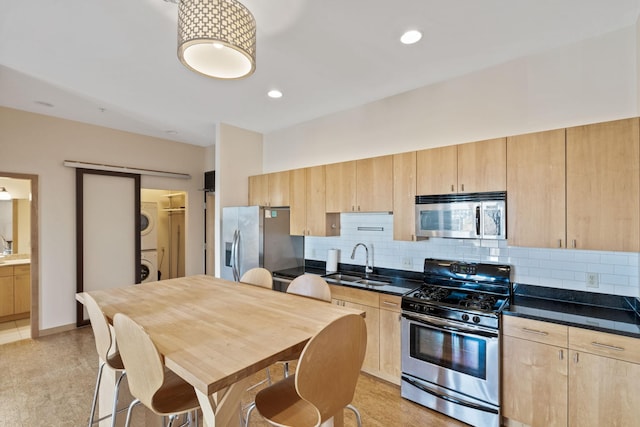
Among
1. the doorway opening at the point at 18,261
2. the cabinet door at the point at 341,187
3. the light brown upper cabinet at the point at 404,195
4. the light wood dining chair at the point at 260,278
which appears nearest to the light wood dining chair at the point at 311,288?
the light wood dining chair at the point at 260,278

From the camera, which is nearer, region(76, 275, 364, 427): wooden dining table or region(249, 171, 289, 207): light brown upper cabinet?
region(76, 275, 364, 427): wooden dining table

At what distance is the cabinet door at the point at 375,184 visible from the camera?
2.94 meters

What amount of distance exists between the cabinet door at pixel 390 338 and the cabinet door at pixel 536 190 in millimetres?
1108

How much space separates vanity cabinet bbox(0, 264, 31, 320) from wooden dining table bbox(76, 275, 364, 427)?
360 centimetres

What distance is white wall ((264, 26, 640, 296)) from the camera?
2.14m

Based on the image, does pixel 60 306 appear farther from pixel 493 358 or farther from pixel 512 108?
→ pixel 512 108

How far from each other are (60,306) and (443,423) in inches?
191

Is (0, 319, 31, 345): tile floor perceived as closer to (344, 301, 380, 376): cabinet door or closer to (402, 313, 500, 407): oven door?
(344, 301, 380, 376): cabinet door

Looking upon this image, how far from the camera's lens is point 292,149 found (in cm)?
427

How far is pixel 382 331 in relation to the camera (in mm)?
2713

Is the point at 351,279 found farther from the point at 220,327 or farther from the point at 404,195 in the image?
the point at 220,327

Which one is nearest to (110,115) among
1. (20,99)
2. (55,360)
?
(20,99)

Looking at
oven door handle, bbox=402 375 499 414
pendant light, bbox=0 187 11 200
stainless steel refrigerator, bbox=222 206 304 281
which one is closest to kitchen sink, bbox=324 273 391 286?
stainless steel refrigerator, bbox=222 206 304 281

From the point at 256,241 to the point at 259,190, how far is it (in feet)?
3.01
